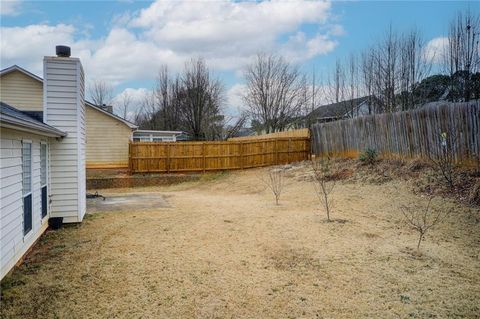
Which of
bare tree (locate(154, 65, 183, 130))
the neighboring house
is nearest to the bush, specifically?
the neighboring house

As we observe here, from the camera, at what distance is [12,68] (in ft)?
49.9

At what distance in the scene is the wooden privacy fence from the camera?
17250 millimetres

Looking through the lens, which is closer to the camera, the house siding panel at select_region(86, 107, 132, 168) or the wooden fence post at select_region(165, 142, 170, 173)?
the wooden fence post at select_region(165, 142, 170, 173)

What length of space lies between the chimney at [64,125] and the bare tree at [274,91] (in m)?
25.6

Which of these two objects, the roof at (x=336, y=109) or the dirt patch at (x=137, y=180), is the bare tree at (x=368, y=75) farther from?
the dirt patch at (x=137, y=180)

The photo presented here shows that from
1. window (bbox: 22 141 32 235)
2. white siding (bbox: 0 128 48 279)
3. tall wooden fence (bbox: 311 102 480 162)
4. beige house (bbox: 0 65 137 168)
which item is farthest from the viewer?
beige house (bbox: 0 65 137 168)

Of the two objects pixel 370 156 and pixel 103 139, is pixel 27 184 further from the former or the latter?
pixel 103 139

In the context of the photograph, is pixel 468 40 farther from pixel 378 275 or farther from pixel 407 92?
pixel 378 275

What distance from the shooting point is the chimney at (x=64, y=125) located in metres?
7.06

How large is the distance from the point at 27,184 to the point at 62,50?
3.22m

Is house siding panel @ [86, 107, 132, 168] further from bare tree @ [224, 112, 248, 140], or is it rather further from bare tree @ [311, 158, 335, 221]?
bare tree @ [224, 112, 248, 140]

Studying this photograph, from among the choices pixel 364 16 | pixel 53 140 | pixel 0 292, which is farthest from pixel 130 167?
pixel 0 292

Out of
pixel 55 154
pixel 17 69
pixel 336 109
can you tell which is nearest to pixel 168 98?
pixel 336 109

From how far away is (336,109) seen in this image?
83.6ft
